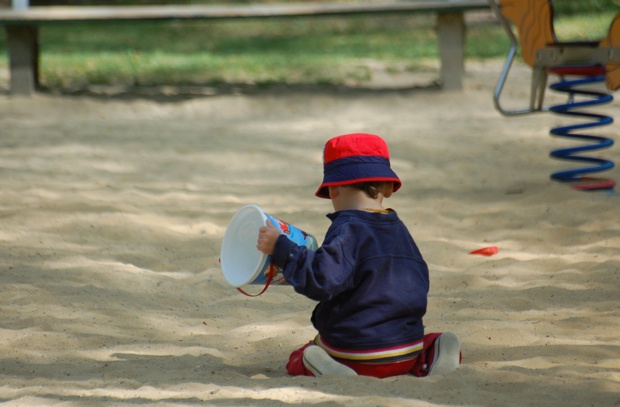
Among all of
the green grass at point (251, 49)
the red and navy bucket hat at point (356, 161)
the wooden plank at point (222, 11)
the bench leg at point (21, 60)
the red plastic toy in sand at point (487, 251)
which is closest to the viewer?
the red and navy bucket hat at point (356, 161)

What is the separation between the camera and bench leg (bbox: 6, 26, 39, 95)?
7.61 metres

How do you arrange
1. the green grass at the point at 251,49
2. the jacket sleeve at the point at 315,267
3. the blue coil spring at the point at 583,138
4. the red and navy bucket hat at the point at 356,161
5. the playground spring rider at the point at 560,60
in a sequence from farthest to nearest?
the green grass at the point at 251,49 < the blue coil spring at the point at 583,138 < the playground spring rider at the point at 560,60 < the red and navy bucket hat at the point at 356,161 < the jacket sleeve at the point at 315,267

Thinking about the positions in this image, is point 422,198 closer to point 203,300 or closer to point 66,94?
point 203,300

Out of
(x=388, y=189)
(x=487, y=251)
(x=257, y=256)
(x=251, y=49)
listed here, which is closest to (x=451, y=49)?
(x=487, y=251)

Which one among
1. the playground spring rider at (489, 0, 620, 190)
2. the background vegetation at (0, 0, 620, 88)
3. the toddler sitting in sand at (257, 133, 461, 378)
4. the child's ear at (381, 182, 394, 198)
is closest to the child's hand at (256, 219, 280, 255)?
the toddler sitting in sand at (257, 133, 461, 378)

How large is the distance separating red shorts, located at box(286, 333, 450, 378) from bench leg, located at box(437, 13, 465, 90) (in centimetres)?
522

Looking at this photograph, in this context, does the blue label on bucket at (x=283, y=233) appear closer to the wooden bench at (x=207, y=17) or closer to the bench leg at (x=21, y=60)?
the wooden bench at (x=207, y=17)

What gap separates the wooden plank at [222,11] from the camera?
749 cm

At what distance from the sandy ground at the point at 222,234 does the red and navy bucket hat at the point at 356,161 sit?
2.01 feet

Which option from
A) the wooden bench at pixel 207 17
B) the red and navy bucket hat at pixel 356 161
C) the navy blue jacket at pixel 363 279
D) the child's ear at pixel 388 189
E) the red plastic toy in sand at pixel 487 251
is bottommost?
the red plastic toy in sand at pixel 487 251

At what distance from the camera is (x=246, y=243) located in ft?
9.29

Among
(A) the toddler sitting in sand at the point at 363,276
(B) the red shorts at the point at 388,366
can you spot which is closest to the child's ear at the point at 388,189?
(A) the toddler sitting in sand at the point at 363,276

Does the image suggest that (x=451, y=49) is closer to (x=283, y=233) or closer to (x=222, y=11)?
(x=222, y=11)

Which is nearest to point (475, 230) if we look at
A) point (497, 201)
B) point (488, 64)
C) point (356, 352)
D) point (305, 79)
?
point (497, 201)
